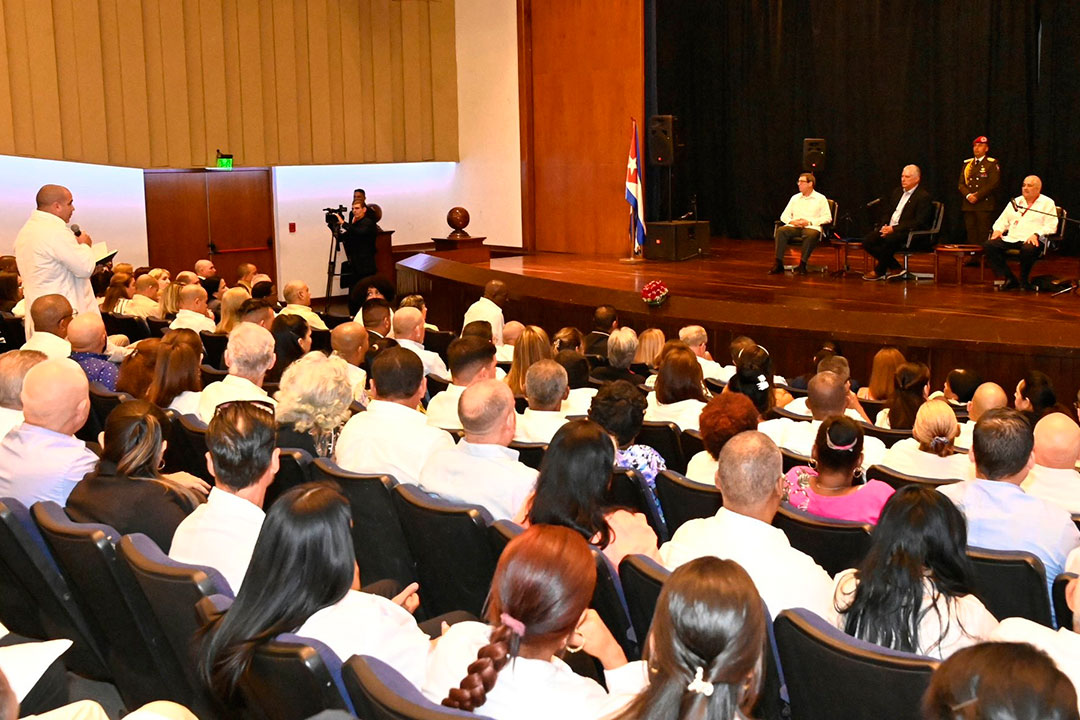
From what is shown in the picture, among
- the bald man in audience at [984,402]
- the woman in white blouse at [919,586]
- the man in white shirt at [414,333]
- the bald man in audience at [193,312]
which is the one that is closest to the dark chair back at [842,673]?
the woman in white blouse at [919,586]

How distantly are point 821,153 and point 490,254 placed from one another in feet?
14.1

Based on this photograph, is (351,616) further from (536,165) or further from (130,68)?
(536,165)

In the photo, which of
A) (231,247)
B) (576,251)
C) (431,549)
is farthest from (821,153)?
(431,549)

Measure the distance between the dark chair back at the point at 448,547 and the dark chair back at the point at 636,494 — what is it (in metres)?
0.60

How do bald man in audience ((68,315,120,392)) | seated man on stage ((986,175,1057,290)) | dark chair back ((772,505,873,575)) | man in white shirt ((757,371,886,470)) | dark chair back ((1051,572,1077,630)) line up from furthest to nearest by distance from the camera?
seated man on stage ((986,175,1057,290)) → bald man in audience ((68,315,120,392)) → man in white shirt ((757,371,886,470)) → dark chair back ((772,505,873,575)) → dark chair back ((1051,572,1077,630))

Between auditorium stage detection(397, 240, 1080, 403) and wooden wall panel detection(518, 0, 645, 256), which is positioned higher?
wooden wall panel detection(518, 0, 645, 256)

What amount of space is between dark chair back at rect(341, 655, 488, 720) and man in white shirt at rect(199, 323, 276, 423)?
2.73 m

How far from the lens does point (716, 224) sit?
14938 millimetres

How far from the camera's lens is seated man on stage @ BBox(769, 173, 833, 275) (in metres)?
10.6

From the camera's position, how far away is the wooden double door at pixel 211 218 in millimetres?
12891

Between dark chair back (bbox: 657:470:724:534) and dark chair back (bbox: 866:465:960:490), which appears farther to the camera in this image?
dark chair back (bbox: 866:465:960:490)

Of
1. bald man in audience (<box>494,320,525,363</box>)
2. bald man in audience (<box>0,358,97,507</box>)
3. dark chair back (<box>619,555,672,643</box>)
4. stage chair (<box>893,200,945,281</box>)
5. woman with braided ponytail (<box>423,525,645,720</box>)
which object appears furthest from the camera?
stage chair (<box>893,200,945,281</box>)

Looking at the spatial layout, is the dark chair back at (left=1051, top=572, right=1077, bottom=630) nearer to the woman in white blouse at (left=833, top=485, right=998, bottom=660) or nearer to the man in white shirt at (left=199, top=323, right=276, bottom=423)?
the woman in white blouse at (left=833, top=485, right=998, bottom=660)

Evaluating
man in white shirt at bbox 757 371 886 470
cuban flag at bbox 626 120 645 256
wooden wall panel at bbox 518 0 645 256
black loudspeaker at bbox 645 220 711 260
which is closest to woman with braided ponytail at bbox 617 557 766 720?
man in white shirt at bbox 757 371 886 470
